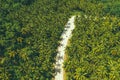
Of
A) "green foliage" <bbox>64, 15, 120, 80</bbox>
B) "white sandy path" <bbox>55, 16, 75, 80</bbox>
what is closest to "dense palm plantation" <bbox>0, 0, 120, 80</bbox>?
"green foliage" <bbox>64, 15, 120, 80</bbox>

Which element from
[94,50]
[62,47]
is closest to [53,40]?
[62,47]

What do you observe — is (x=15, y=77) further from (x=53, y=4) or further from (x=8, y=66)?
(x=53, y=4)

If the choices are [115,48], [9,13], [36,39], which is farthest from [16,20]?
[115,48]

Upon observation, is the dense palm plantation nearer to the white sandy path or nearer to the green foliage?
the green foliage

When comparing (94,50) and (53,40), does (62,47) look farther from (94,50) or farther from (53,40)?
(94,50)

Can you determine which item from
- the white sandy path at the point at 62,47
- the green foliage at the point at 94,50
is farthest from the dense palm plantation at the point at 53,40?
the white sandy path at the point at 62,47

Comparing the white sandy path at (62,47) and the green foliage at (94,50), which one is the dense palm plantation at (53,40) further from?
the white sandy path at (62,47)

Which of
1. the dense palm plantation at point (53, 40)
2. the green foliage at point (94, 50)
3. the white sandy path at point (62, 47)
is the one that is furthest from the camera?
the white sandy path at point (62, 47)
